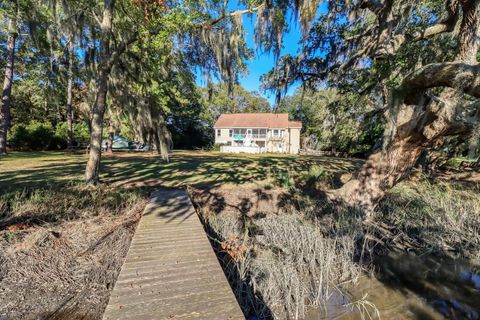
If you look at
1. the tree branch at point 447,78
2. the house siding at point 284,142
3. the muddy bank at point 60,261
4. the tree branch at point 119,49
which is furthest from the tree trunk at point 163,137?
the house siding at point 284,142

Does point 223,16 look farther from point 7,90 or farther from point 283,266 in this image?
point 7,90

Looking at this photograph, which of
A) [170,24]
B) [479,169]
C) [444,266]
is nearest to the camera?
[444,266]

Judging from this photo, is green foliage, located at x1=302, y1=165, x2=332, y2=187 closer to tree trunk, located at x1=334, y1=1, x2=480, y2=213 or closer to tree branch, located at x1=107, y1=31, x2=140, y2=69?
tree trunk, located at x1=334, y1=1, x2=480, y2=213

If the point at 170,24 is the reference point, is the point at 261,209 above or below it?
below

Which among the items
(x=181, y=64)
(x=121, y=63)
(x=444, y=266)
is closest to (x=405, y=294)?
(x=444, y=266)

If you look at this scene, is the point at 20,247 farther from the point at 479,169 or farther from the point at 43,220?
the point at 479,169

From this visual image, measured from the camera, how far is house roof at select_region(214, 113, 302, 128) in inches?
1075

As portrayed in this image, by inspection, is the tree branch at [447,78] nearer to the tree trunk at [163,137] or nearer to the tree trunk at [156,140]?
the tree trunk at [163,137]

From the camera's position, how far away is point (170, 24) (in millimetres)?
5812

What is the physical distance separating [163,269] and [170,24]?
5.82 metres

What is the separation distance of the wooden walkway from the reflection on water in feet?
5.27

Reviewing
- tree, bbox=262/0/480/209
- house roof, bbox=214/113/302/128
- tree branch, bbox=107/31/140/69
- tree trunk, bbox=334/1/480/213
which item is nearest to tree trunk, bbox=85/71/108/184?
tree branch, bbox=107/31/140/69

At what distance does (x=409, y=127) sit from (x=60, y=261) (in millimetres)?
7309

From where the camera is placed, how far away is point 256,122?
28000 mm
